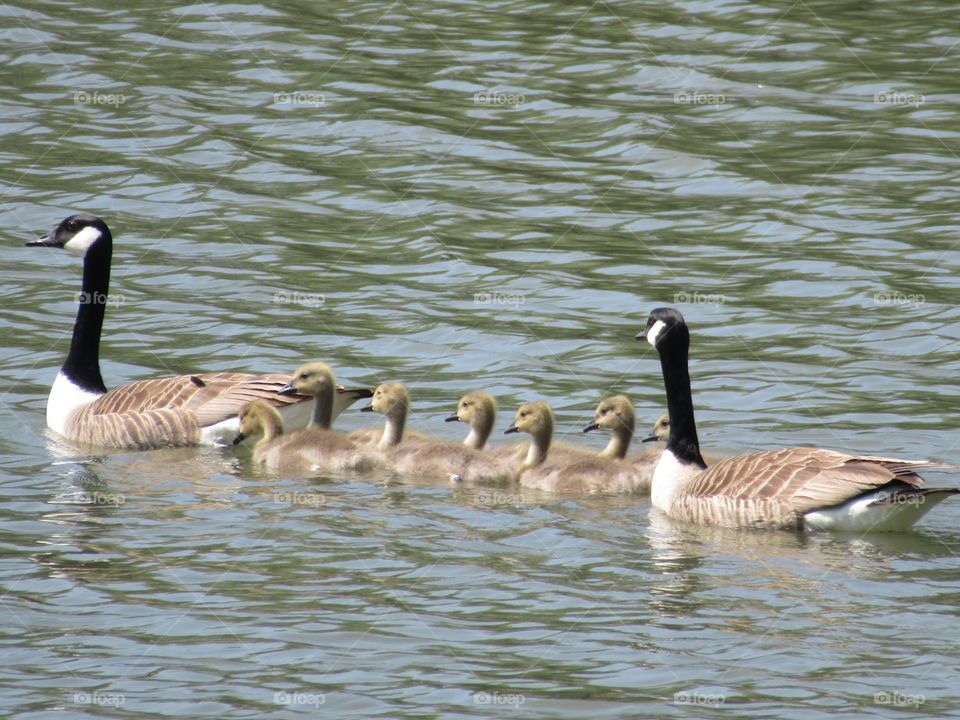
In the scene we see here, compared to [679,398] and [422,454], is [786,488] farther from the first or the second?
[422,454]

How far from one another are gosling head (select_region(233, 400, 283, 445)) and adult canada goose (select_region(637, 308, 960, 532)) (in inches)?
130

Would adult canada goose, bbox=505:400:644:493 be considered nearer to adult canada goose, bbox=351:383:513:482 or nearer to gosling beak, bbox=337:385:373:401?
adult canada goose, bbox=351:383:513:482

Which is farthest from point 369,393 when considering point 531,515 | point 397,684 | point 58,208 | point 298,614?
point 58,208

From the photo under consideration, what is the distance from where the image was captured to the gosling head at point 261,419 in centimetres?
1247

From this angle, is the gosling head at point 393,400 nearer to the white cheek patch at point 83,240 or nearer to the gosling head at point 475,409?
the gosling head at point 475,409

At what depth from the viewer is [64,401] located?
13.1 metres

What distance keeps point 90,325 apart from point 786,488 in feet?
21.4

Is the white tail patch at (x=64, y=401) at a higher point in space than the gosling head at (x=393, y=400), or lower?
lower

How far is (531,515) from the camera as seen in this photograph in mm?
10617

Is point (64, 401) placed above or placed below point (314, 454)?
above

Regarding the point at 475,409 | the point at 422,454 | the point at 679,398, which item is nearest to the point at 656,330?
the point at 679,398

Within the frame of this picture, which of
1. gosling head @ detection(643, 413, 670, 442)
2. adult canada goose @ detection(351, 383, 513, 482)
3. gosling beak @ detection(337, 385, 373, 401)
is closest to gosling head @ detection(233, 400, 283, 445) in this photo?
gosling beak @ detection(337, 385, 373, 401)

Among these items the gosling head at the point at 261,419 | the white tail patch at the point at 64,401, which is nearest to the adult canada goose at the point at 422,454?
the gosling head at the point at 261,419

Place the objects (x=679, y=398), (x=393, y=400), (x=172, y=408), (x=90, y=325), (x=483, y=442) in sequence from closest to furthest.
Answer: (x=679, y=398)
(x=393, y=400)
(x=483, y=442)
(x=172, y=408)
(x=90, y=325)
